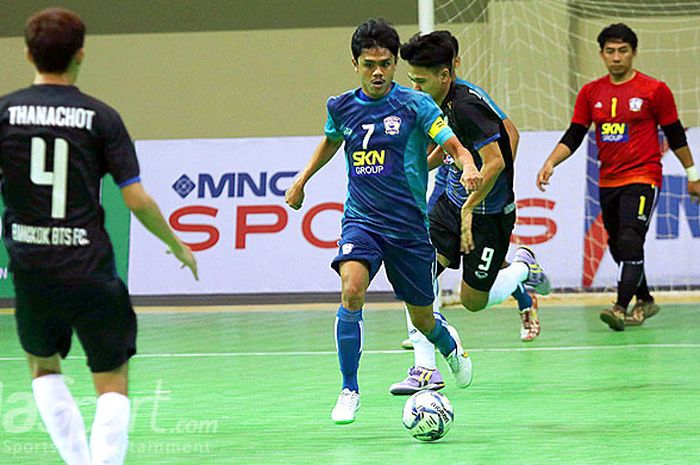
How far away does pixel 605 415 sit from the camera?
6.40 metres

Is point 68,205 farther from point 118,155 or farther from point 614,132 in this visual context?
point 614,132

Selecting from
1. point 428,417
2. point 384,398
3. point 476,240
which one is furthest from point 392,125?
point 476,240

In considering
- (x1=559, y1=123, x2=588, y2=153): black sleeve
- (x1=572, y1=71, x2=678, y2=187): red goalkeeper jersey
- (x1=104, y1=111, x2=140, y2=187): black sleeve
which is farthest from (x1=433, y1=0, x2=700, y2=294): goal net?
(x1=104, y1=111, x2=140, y2=187): black sleeve

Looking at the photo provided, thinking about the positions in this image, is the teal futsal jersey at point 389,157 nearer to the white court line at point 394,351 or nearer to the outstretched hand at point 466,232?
the outstretched hand at point 466,232

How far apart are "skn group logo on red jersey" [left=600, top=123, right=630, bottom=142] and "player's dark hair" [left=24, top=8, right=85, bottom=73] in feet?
22.5

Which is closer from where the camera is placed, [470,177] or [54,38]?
[54,38]

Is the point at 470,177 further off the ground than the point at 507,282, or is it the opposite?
the point at 470,177

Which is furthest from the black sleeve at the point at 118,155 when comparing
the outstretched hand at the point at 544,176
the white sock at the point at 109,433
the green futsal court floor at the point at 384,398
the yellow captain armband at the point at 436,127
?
the outstretched hand at the point at 544,176

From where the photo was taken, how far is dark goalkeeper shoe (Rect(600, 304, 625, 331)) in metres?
10.2

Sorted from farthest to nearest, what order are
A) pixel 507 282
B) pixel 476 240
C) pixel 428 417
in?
pixel 507 282
pixel 476 240
pixel 428 417

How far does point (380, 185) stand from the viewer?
6309 millimetres

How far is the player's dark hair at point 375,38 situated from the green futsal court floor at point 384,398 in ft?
5.89

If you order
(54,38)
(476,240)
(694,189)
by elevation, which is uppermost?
(54,38)

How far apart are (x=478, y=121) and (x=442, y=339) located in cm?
129
